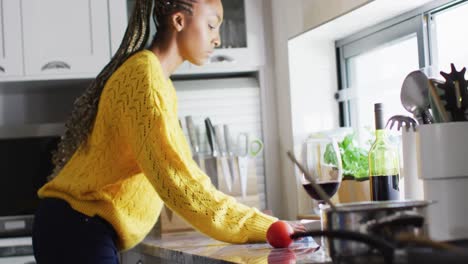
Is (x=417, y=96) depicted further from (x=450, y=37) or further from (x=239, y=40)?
(x=239, y=40)

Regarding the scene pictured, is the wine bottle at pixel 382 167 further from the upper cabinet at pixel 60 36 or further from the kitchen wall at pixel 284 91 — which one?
the upper cabinet at pixel 60 36

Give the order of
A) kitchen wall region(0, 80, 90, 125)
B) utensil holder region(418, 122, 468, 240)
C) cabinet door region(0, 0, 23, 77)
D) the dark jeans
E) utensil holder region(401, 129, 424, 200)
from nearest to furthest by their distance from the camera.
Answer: utensil holder region(418, 122, 468, 240), utensil holder region(401, 129, 424, 200), the dark jeans, cabinet door region(0, 0, 23, 77), kitchen wall region(0, 80, 90, 125)

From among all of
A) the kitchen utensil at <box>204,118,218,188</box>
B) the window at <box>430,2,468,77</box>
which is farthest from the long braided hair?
the kitchen utensil at <box>204,118,218,188</box>

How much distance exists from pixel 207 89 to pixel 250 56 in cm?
22

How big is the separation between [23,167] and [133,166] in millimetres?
1484

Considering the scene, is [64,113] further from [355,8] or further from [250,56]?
[355,8]

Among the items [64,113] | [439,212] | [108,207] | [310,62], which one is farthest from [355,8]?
[64,113]

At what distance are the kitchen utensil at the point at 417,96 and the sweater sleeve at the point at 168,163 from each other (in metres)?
0.46

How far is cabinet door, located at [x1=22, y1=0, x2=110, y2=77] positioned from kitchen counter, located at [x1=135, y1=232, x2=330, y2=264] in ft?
2.99

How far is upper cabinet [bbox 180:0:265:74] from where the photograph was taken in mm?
3361

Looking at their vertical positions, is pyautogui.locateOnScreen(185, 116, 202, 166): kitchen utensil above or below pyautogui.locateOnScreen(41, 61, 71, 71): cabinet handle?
below

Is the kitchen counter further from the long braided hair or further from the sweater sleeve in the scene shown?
the long braided hair

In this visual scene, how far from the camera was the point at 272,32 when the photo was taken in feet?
11.2

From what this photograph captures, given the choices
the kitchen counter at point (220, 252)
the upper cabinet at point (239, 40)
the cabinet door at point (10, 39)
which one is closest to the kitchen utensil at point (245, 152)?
the upper cabinet at point (239, 40)
